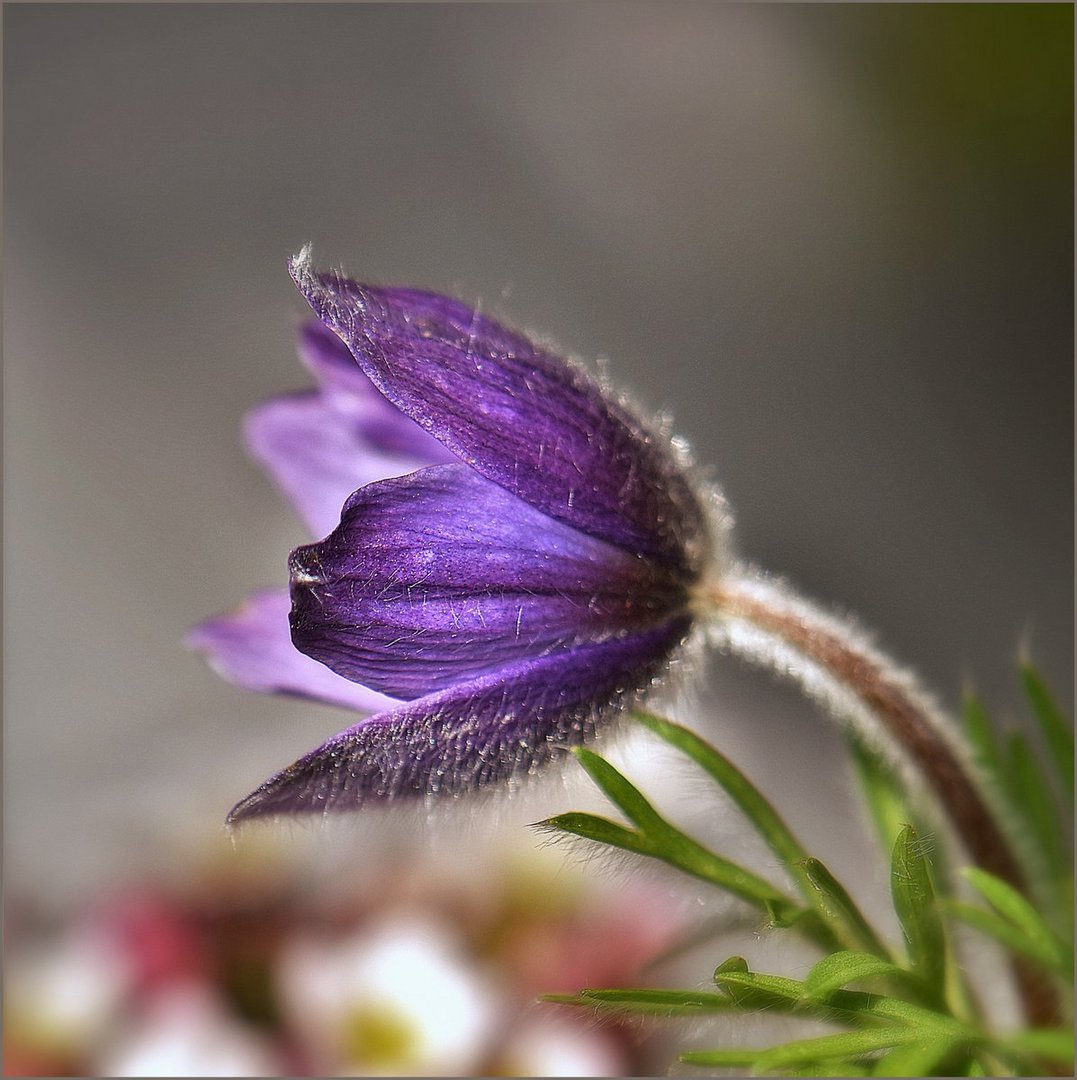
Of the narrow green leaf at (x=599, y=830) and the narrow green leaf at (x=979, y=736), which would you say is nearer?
the narrow green leaf at (x=599, y=830)

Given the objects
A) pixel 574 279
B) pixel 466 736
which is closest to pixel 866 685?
pixel 466 736

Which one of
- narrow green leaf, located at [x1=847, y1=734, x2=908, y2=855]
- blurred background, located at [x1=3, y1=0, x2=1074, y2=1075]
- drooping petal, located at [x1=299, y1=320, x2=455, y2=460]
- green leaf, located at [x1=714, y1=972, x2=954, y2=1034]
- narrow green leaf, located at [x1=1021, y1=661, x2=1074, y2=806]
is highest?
blurred background, located at [x1=3, y1=0, x2=1074, y2=1075]

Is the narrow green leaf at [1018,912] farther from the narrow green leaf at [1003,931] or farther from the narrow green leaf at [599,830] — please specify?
the narrow green leaf at [599,830]

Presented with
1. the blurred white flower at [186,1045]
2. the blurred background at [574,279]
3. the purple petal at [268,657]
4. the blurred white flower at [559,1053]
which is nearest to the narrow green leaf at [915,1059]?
the purple petal at [268,657]

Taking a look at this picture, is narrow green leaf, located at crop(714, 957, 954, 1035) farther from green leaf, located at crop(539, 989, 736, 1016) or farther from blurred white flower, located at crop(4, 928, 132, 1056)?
blurred white flower, located at crop(4, 928, 132, 1056)

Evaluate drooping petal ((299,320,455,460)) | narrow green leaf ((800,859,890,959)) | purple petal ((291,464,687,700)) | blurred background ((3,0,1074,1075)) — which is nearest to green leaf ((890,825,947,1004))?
narrow green leaf ((800,859,890,959))

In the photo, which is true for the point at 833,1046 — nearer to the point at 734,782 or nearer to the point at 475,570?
the point at 734,782

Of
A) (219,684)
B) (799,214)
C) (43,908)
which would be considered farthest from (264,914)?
(799,214)
